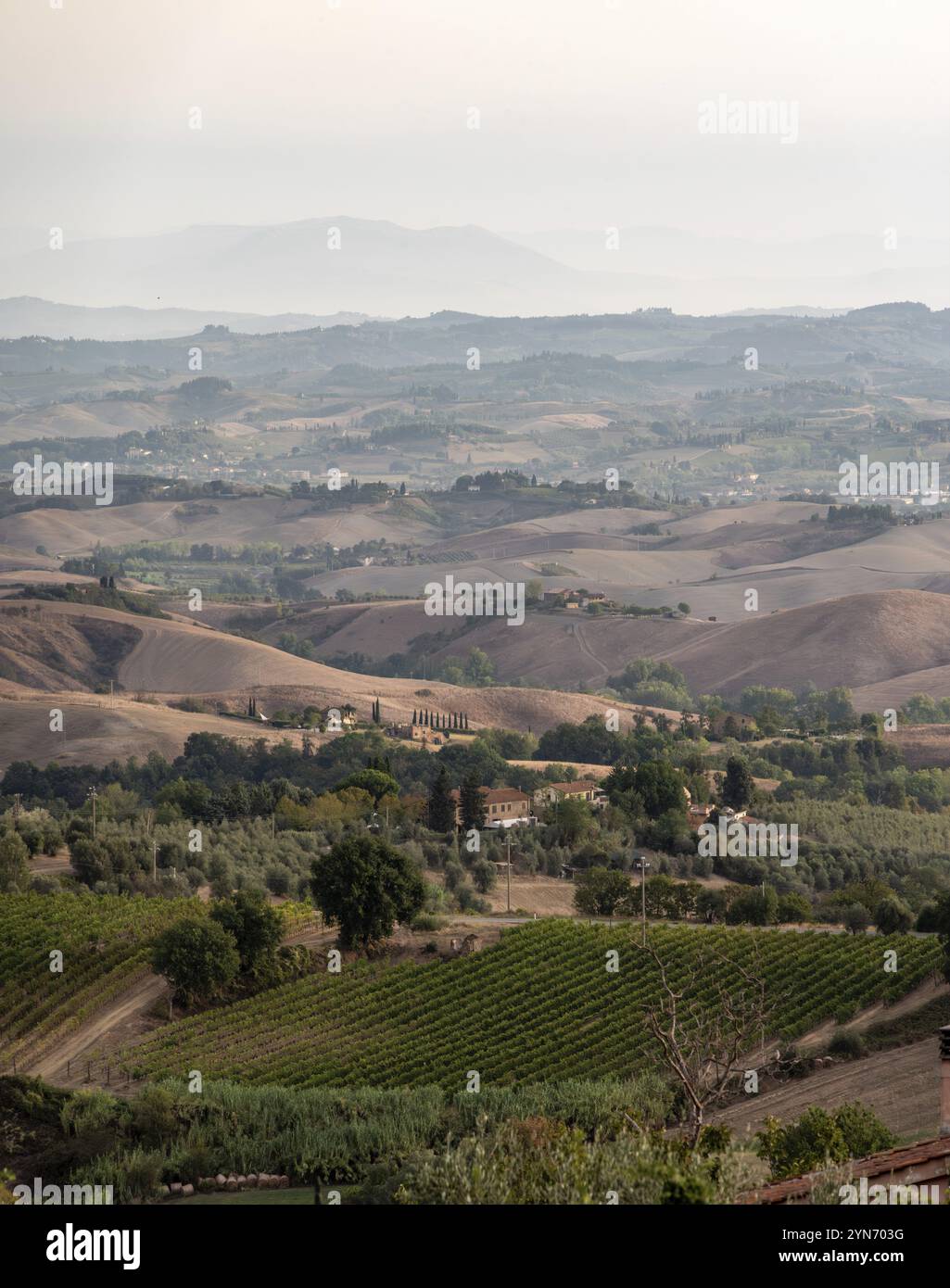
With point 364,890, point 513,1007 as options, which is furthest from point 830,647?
point 513,1007

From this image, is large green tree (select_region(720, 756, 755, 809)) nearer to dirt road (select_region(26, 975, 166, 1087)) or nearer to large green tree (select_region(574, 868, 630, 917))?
large green tree (select_region(574, 868, 630, 917))

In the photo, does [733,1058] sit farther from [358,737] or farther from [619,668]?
[619,668]

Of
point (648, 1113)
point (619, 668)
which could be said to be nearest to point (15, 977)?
point (648, 1113)

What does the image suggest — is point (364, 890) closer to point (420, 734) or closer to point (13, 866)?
point (13, 866)

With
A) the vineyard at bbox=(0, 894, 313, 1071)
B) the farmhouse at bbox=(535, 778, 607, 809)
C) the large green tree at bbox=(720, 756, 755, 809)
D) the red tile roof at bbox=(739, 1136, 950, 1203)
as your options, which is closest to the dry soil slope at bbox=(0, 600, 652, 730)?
the farmhouse at bbox=(535, 778, 607, 809)
